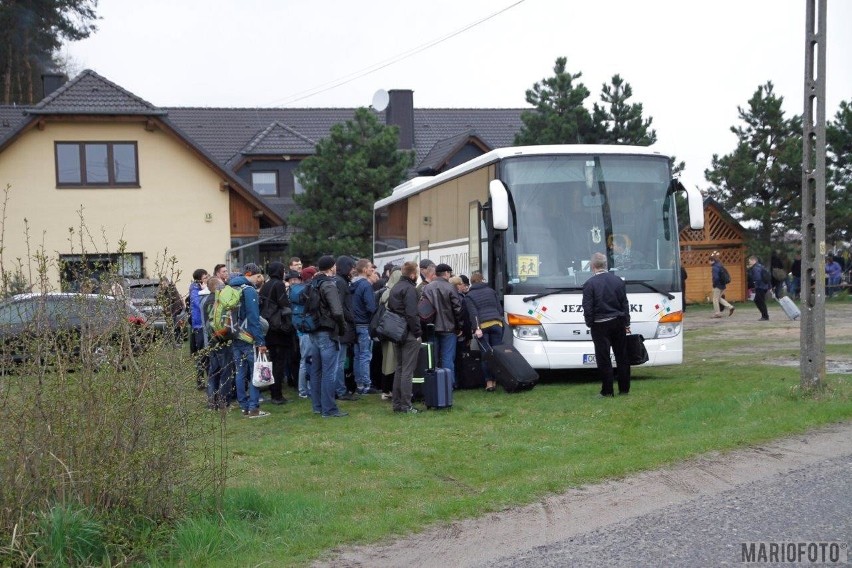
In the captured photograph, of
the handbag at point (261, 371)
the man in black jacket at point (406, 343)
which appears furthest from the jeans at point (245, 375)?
the man in black jacket at point (406, 343)

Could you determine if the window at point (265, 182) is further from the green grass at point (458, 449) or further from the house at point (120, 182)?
the green grass at point (458, 449)

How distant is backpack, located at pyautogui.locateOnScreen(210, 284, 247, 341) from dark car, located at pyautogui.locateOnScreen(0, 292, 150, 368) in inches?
215

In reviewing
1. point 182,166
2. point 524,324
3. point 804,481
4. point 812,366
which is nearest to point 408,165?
point 182,166

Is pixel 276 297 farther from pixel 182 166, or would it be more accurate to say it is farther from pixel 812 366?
pixel 182 166

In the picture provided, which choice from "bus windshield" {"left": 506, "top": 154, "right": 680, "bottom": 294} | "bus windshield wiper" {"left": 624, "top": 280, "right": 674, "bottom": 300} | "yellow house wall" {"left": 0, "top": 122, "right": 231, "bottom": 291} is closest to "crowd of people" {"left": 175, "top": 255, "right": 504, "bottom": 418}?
"bus windshield" {"left": 506, "top": 154, "right": 680, "bottom": 294}

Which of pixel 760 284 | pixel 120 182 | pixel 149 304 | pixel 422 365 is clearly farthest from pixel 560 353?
pixel 120 182

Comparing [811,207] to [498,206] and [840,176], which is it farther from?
[840,176]

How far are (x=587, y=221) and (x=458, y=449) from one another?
6.08m

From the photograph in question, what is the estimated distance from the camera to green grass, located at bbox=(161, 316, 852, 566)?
757cm

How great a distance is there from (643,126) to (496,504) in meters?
29.4

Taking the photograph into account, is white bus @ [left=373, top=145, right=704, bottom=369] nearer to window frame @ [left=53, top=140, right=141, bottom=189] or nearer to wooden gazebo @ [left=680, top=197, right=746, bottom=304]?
window frame @ [left=53, top=140, right=141, bottom=189]

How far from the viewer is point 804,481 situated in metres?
8.39

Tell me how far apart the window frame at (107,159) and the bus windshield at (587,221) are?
23.1m

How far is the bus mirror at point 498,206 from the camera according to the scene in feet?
49.2
